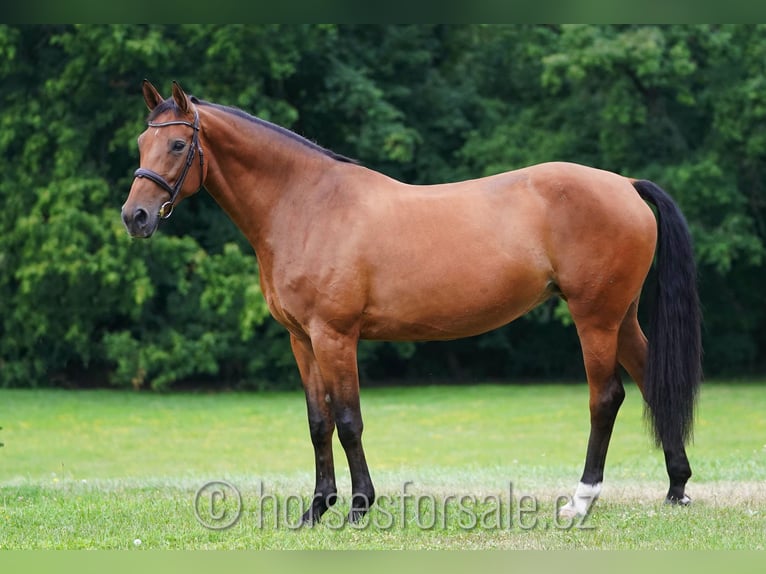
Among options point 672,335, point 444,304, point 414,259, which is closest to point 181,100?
point 414,259

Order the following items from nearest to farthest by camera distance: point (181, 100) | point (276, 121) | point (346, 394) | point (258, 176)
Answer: point (181, 100) < point (346, 394) < point (258, 176) < point (276, 121)

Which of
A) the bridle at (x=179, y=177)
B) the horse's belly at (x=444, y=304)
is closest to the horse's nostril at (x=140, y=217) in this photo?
the bridle at (x=179, y=177)

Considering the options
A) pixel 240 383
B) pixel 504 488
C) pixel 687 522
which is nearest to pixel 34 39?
pixel 240 383

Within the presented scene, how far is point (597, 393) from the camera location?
614cm

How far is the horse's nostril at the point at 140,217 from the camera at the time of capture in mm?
5504

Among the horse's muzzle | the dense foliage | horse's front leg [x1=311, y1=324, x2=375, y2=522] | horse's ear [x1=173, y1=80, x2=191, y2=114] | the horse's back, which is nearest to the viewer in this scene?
the horse's muzzle

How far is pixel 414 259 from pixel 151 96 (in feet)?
5.95

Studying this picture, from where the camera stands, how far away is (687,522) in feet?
19.0

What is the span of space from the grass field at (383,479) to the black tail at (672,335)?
0.30 m

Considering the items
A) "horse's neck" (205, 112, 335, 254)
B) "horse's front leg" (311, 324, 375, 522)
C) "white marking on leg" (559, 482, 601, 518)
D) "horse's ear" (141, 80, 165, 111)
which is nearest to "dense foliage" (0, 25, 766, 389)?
"horse's neck" (205, 112, 335, 254)

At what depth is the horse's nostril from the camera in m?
5.50

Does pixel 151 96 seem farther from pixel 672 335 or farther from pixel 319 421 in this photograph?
pixel 672 335

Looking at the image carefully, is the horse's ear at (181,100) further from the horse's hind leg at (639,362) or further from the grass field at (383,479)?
the horse's hind leg at (639,362)

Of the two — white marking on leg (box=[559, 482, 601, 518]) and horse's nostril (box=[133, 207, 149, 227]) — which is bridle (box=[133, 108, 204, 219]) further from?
white marking on leg (box=[559, 482, 601, 518])
